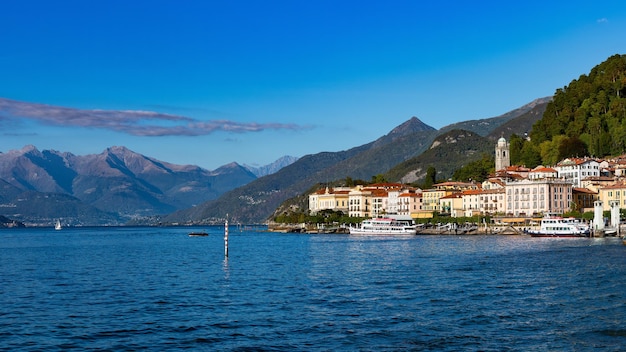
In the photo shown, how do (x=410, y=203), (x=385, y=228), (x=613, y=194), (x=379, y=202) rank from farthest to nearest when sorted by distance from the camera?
1. (x=379, y=202)
2. (x=410, y=203)
3. (x=385, y=228)
4. (x=613, y=194)

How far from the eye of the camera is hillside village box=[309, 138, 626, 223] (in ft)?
422

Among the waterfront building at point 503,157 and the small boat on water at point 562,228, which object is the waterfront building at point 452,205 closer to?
the waterfront building at point 503,157

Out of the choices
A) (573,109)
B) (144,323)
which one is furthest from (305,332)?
(573,109)

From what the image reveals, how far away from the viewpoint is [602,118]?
489 ft

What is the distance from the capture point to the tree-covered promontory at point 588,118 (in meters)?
148

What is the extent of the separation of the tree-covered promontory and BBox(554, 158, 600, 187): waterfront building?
8.74m

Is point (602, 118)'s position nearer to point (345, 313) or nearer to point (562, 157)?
point (562, 157)

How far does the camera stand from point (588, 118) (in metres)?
152

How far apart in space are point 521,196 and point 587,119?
31.6 meters

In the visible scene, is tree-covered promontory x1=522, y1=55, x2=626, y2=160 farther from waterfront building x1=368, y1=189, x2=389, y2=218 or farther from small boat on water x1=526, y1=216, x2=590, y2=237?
small boat on water x1=526, y1=216, x2=590, y2=237

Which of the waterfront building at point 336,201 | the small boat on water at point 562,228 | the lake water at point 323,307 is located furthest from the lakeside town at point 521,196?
the lake water at point 323,307

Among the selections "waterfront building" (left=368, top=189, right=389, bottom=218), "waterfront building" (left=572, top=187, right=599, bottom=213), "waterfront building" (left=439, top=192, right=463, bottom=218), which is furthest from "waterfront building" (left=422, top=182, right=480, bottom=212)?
"waterfront building" (left=572, top=187, right=599, bottom=213)

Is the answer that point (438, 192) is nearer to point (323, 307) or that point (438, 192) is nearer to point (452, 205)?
point (452, 205)

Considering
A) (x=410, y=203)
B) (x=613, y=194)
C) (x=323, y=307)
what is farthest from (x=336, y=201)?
(x=323, y=307)
